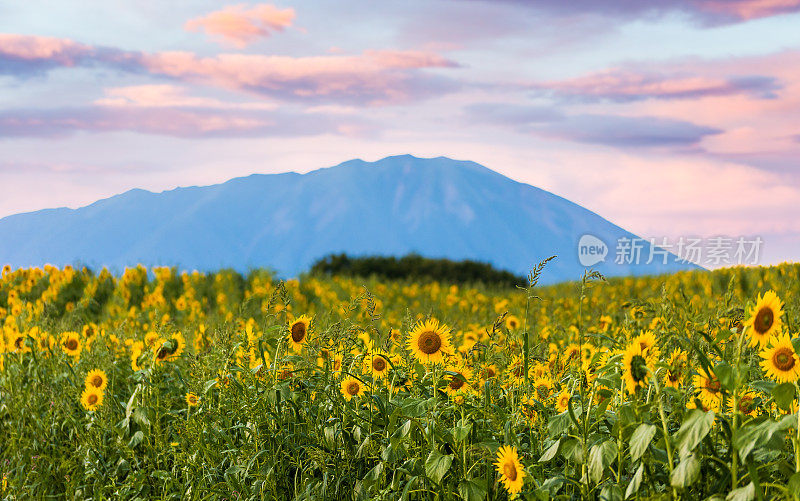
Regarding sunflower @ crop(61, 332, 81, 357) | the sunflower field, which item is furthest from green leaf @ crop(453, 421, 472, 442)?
sunflower @ crop(61, 332, 81, 357)

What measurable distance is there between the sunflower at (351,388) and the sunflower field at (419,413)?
1 cm

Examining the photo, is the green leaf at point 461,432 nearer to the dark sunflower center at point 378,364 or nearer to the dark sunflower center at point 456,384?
the dark sunflower center at point 456,384

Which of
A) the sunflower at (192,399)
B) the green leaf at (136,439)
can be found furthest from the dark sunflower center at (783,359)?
the green leaf at (136,439)

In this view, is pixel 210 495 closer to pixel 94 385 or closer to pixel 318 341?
pixel 318 341

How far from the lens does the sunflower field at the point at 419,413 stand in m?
2.21

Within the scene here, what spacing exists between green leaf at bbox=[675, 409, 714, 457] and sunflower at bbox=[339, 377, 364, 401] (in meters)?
1.50

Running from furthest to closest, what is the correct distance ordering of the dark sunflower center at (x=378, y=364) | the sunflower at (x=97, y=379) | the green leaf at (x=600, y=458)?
the sunflower at (x=97, y=379), the dark sunflower center at (x=378, y=364), the green leaf at (x=600, y=458)

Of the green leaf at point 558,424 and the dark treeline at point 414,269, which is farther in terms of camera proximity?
the dark treeline at point 414,269

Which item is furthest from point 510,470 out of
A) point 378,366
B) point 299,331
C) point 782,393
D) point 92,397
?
point 92,397

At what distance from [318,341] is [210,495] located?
0.86m

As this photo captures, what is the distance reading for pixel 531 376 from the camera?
3680 mm

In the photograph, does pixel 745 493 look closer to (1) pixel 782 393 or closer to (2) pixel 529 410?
(1) pixel 782 393

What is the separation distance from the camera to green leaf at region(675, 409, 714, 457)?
6.17ft

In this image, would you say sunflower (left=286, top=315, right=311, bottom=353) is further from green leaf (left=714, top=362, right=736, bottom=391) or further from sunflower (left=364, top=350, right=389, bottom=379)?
green leaf (left=714, top=362, right=736, bottom=391)
